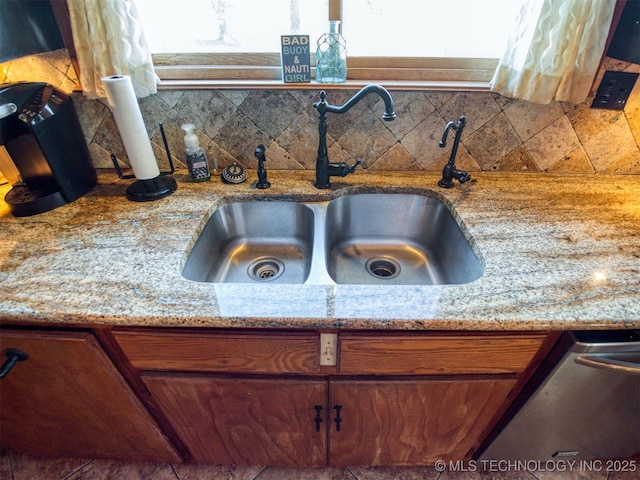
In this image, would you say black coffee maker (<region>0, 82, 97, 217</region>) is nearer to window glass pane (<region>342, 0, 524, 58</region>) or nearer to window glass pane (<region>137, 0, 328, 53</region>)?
window glass pane (<region>137, 0, 328, 53</region>)

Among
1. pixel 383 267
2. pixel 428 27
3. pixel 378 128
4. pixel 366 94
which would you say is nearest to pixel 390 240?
pixel 383 267

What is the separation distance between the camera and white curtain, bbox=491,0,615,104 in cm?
93

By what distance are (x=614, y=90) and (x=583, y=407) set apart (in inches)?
39.7

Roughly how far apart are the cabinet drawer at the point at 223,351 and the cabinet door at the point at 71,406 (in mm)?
105

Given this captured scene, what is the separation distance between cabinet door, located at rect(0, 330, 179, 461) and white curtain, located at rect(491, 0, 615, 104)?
1445mm

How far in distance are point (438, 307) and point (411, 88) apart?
0.79 meters

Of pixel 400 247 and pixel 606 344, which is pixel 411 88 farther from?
pixel 606 344

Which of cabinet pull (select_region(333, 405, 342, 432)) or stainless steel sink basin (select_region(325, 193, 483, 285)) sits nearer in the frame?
cabinet pull (select_region(333, 405, 342, 432))

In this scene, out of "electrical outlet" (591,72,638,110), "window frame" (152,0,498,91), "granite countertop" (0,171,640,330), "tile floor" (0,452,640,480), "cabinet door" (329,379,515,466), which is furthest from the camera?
"tile floor" (0,452,640,480)

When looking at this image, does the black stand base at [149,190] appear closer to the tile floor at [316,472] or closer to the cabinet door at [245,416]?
the cabinet door at [245,416]

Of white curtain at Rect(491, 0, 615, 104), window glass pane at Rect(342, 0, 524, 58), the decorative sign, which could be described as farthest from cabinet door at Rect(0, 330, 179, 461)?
white curtain at Rect(491, 0, 615, 104)

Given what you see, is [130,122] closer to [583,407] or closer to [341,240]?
[341,240]

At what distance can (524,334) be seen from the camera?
76cm

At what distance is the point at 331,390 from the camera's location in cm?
90
